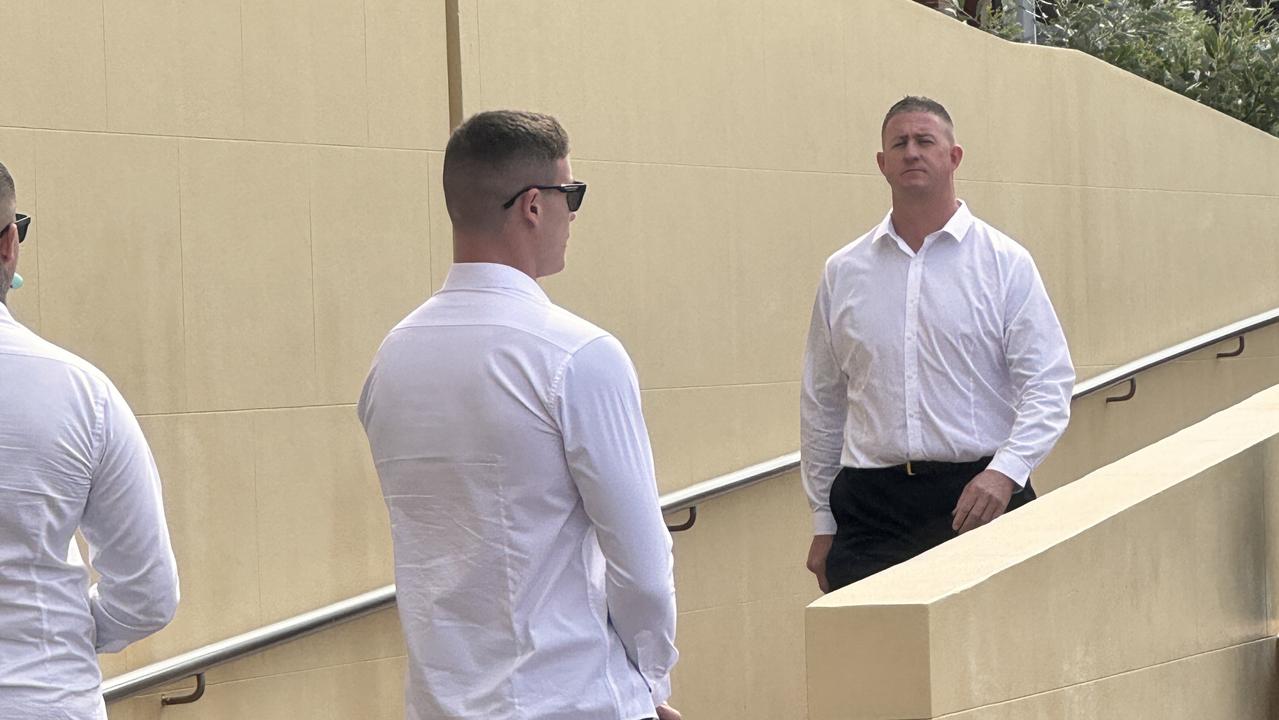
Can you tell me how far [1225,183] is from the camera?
802cm

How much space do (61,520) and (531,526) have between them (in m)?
0.69

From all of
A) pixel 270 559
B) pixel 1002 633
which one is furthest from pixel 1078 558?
pixel 270 559

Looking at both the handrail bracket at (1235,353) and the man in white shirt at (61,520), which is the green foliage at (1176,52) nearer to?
the handrail bracket at (1235,353)

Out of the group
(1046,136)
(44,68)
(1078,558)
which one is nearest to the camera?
(1078,558)

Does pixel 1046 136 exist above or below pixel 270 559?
above

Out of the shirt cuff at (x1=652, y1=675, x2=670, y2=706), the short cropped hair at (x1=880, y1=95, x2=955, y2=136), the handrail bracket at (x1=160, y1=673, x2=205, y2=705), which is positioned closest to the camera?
the shirt cuff at (x1=652, y1=675, x2=670, y2=706)

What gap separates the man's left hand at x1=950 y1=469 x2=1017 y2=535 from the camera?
4.42m

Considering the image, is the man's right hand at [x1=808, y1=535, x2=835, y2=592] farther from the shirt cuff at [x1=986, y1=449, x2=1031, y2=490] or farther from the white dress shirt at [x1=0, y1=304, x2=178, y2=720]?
the white dress shirt at [x1=0, y1=304, x2=178, y2=720]

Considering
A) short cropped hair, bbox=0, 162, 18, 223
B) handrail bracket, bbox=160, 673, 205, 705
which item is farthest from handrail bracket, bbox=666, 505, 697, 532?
short cropped hair, bbox=0, 162, 18, 223

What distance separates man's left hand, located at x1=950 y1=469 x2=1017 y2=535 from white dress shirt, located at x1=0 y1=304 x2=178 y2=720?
88.3 inches

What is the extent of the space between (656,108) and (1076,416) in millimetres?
2517

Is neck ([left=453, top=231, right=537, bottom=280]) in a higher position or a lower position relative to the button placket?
higher

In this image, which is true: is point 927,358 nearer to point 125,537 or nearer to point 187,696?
point 187,696

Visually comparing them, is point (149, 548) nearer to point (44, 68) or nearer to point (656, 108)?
point (44, 68)
